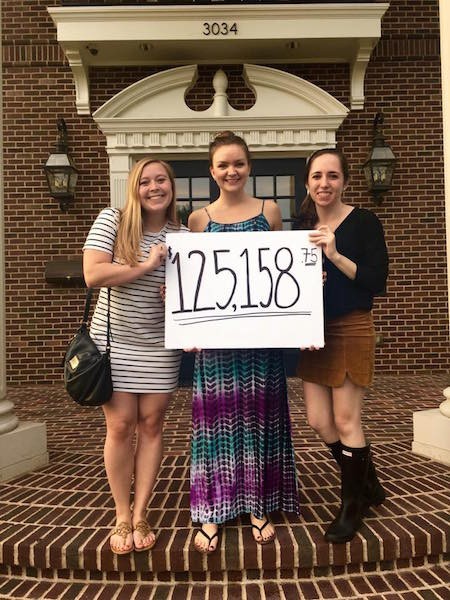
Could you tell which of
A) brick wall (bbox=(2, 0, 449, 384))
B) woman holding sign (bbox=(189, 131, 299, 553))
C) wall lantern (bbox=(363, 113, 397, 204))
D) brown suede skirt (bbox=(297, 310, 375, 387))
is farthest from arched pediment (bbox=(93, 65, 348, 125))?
brown suede skirt (bbox=(297, 310, 375, 387))

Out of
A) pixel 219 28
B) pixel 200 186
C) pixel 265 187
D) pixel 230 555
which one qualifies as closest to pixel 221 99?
pixel 219 28

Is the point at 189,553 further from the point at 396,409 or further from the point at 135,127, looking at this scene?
the point at 135,127

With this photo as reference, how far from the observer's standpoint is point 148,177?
1.93 m

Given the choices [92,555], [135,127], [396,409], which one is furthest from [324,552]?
[135,127]

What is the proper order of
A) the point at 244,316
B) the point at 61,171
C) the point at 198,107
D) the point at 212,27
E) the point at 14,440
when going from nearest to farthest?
Answer: the point at 244,316 < the point at 14,440 < the point at 212,27 < the point at 61,171 < the point at 198,107

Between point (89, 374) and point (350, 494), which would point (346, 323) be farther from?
point (89, 374)

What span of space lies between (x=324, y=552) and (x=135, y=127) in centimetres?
471

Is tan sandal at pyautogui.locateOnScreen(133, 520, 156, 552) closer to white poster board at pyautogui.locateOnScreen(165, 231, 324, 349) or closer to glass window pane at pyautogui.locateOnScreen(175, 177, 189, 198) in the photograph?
white poster board at pyautogui.locateOnScreen(165, 231, 324, 349)

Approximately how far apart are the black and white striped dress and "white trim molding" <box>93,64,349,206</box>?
366 centimetres

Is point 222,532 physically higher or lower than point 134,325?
lower

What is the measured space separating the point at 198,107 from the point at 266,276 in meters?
4.09

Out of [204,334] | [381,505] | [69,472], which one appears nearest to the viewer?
[204,334]

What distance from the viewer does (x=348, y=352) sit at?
6.62ft

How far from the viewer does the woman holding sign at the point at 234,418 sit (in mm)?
2016
